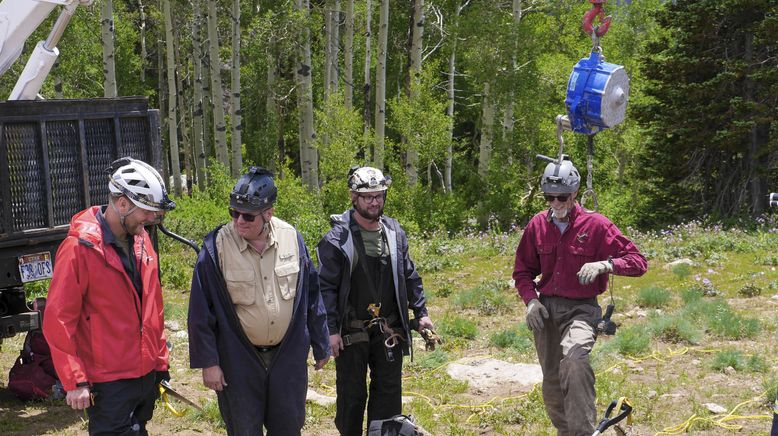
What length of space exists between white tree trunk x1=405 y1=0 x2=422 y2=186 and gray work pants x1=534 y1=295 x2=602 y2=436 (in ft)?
55.6

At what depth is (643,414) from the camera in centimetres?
727

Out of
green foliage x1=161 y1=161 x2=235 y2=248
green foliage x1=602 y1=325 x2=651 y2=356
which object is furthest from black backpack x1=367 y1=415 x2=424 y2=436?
green foliage x1=161 y1=161 x2=235 y2=248

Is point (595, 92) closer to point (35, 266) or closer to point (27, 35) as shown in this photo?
point (35, 266)

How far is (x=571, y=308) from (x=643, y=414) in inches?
72.0

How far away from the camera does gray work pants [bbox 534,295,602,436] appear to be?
5695 mm

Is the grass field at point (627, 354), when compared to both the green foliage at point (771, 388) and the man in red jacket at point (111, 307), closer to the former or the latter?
the green foliage at point (771, 388)

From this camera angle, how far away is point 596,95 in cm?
564

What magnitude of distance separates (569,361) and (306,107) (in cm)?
2060

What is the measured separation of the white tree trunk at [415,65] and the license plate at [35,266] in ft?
52.0

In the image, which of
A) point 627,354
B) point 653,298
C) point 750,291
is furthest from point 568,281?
A: point 750,291

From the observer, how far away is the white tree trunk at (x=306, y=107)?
80.6 ft

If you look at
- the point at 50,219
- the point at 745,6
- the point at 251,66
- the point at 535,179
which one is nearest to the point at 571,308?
the point at 50,219

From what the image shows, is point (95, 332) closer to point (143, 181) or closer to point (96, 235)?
point (96, 235)

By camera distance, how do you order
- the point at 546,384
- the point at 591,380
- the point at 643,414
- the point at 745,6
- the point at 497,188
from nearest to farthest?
the point at 591,380 → the point at 546,384 → the point at 643,414 → the point at 745,6 → the point at 497,188
